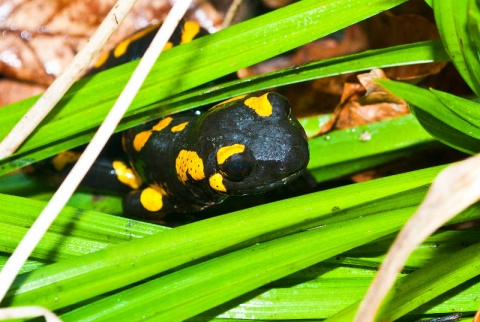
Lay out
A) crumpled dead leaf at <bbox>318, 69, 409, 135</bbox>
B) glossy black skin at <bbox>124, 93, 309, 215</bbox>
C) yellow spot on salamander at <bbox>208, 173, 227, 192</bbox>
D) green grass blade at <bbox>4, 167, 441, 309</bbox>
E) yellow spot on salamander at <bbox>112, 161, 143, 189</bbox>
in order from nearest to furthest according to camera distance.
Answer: green grass blade at <bbox>4, 167, 441, 309</bbox>, glossy black skin at <bbox>124, 93, 309, 215</bbox>, yellow spot on salamander at <bbox>208, 173, 227, 192</bbox>, crumpled dead leaf at <bbox>318, 69, 409, 135</bbox>, yellow spot on salamander at <bbox>112, 161, 143, 189</bbox>

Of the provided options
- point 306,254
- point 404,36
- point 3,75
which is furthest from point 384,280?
point 3,75

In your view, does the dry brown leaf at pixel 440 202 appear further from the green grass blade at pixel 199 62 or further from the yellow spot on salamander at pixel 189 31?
the yellow spot on salamander at pixel 189 31

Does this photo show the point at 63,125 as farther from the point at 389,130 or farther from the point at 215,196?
the point at 389,130

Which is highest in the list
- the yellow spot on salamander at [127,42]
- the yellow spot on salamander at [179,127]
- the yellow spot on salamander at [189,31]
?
the yellow spot on salamander at [127,42]

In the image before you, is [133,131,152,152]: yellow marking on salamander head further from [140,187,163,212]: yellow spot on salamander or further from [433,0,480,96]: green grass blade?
[433,0,480,96]: green grass blade

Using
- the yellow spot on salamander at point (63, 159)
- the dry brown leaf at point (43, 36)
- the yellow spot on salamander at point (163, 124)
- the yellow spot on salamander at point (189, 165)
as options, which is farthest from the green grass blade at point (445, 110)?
the yellow spot on salamander at point (63, 159)

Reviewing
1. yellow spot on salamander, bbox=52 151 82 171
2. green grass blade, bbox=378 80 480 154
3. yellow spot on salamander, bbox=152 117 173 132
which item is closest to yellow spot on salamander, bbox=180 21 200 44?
yellow spot on salamander, bbox=152 117 173 132
